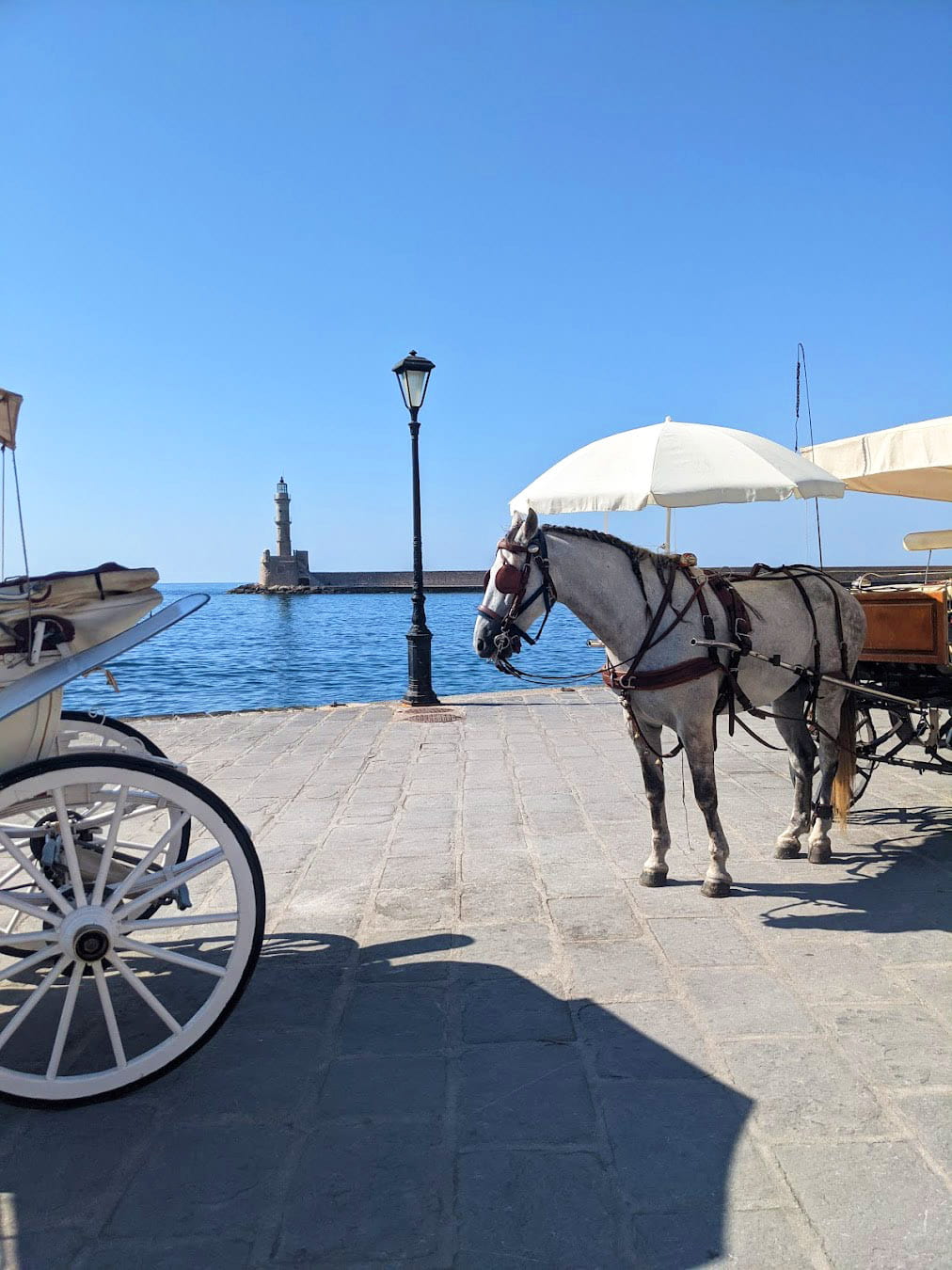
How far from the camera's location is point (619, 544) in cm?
414

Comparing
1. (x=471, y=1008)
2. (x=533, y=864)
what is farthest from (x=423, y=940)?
(x=533, y=864)

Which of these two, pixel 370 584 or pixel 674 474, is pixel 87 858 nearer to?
pixel 674 474

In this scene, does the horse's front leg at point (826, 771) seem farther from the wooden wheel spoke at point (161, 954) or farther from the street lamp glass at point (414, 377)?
the street lamp glass at point (414, 377)

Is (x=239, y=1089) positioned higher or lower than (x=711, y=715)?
lower

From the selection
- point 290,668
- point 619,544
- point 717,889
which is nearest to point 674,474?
point 619,544

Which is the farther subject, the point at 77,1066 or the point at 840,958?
the point at 840,958

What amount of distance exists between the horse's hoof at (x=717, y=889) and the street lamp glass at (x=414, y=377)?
8727mm

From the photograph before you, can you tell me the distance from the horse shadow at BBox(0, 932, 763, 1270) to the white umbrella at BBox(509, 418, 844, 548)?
9.08 feet

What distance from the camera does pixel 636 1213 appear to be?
2.04m

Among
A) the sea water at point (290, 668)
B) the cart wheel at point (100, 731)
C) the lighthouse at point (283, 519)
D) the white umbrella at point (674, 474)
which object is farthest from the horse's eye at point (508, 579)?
the lighthouse at point (283, 519)

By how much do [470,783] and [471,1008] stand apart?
3699 mm

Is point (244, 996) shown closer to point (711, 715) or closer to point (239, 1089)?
point (239, 1089)

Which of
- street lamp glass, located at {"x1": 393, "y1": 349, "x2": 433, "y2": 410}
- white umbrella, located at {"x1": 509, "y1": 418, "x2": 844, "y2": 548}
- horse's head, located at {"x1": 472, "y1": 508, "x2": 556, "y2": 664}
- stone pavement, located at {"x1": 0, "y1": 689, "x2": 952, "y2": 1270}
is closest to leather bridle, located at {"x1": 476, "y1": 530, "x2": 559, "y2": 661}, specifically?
horse's head, located at {"x1": 472, "y1": 508, "x2": 556, "y2": 664}

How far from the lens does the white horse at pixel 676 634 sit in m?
3.98
